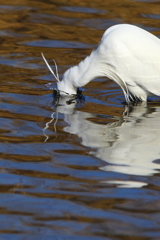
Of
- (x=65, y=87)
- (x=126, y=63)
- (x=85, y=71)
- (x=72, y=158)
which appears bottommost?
(x=72, y=158)

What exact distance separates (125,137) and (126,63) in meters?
1.52

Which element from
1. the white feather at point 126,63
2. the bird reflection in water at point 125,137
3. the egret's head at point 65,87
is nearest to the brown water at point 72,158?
the bird reflection in water at point 125,137

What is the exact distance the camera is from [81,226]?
3445 mm

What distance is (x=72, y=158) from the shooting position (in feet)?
15.3

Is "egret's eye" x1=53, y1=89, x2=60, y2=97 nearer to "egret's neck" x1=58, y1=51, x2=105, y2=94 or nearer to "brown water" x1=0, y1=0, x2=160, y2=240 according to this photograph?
"brown water" x1=0, y1=0, x2=160, y2=240

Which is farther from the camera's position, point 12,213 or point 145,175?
point 145,175

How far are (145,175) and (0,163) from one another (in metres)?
1.27

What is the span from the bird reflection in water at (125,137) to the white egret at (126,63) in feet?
0.83

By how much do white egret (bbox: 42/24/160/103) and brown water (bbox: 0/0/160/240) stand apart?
0.26 meters

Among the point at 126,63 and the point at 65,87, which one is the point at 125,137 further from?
the point at 65,87

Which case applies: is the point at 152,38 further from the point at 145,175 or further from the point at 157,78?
the point at 145,175

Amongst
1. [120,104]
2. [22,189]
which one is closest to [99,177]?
[22,189]

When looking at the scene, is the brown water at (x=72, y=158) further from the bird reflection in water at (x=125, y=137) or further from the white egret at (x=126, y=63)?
the white egret at (x=126, y=63)

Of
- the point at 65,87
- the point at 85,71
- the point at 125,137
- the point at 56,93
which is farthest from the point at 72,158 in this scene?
the point at 56,93
